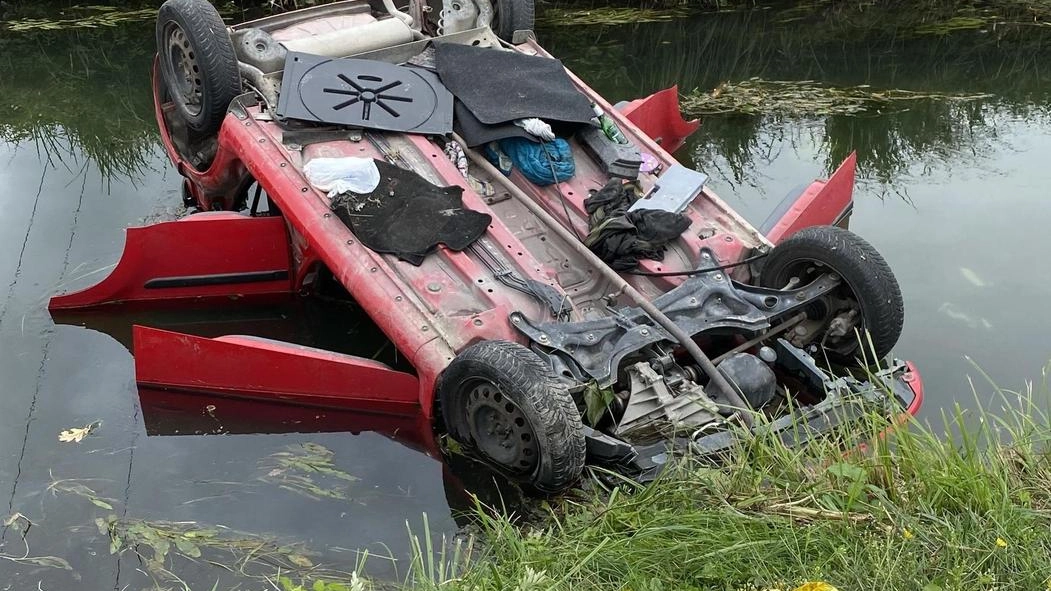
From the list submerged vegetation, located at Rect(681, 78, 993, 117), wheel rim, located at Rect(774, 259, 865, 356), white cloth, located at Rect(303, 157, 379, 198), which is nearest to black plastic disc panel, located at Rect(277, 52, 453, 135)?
white cloth, located at Rect(303, 157, 379, 198)

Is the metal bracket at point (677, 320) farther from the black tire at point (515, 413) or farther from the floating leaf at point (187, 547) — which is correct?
the floating leaf at point (187, 547)

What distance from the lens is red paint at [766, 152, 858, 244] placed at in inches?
242

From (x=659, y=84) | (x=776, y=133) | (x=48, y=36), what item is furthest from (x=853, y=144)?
(x=48, y=36)

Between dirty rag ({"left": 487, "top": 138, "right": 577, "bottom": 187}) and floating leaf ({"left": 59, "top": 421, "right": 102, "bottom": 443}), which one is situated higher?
dirty rag ({"left": 487, "top": 138, "right": 577, "bottom": 187})

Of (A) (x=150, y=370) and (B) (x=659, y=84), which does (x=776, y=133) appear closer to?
(B) (x=659, y=84)

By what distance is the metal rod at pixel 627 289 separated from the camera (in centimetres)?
486

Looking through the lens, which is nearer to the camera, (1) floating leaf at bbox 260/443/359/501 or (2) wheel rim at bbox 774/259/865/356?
(1) floating leaf at bbox 260/443/359/501

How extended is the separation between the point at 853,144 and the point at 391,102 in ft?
13.6

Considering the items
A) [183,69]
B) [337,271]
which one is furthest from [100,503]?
[183,69]

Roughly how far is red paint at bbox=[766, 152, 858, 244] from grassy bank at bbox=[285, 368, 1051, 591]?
7.13ft

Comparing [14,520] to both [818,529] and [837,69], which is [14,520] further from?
[837,69]

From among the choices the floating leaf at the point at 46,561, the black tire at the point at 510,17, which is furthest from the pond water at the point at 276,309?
the black tire at the point at 510,17

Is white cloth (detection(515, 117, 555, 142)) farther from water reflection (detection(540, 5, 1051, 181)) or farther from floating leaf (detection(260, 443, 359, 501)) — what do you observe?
water reflection (detection(540, 5, 1051, 181))

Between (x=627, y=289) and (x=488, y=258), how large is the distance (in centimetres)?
71
